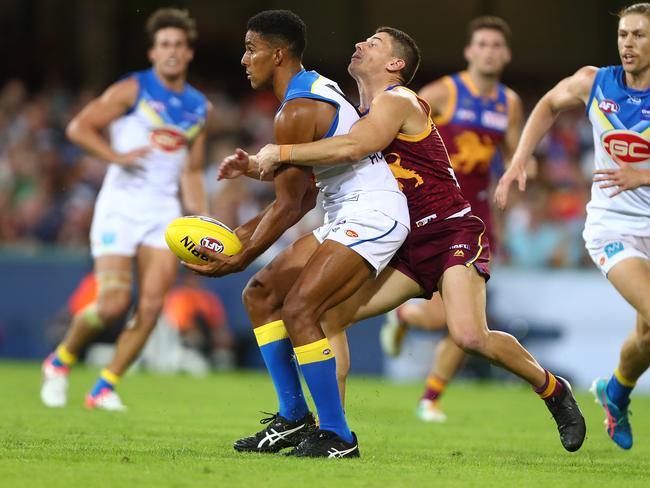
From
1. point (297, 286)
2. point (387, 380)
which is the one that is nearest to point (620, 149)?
point (297, 286)

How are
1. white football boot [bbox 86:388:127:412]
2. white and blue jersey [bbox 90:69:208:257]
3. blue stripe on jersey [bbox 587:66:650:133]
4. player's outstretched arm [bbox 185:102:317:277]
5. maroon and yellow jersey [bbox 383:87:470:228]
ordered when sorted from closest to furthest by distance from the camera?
1. player's outstretched arm [bbox 185:102:317:277]
2. maroon and yellow jersey [bbox 383:87:470:228]
3. blue stripe on jersey [bbox 587:66:650:133]
4. white football boot [bbox 86:388:127:412]
5. white and blue jersey [bbox 90:69:208:257]

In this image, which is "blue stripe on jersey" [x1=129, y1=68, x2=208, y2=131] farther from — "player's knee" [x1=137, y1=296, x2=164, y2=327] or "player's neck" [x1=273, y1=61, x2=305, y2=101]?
"player's neck" [x1=273, y1=61, x2=305, y2=101]

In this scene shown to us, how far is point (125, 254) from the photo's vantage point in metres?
9.70

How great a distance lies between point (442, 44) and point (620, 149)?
41.9 feet

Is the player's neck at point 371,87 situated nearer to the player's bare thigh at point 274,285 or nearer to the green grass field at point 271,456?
the player's bare thigh at point 274,285

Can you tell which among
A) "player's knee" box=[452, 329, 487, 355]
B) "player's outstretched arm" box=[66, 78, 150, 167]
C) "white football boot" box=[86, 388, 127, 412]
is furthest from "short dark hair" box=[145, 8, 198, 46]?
"player's knee" box=[452, 329, 487, 355]

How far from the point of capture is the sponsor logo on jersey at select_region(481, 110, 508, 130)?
32.6 feet

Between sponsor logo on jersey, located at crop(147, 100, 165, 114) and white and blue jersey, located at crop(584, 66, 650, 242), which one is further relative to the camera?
sponsor logo on jersey, located at crop(147, 100, 165, 114)

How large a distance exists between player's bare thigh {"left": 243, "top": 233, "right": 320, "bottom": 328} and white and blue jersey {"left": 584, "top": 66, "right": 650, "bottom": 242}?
6.42 feet

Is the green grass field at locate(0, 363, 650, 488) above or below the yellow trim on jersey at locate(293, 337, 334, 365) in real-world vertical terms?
below

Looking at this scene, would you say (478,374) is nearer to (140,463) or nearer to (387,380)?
(387,380)

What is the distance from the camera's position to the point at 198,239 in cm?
640

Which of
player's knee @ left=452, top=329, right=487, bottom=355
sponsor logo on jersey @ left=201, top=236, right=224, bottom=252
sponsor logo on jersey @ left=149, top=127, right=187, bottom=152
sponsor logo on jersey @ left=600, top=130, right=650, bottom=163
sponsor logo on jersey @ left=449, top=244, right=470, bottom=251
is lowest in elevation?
player's knee @ left=452, top=329, right=487, bottom=355

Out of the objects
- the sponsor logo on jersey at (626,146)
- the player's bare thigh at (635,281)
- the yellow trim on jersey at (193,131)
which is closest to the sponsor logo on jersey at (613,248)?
the player's bare thigh at (635,281)
